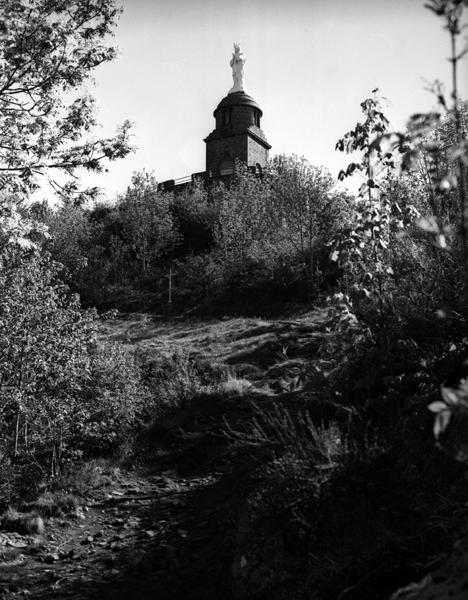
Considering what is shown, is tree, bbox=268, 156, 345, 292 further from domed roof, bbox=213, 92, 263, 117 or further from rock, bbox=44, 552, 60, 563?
rock, bbox=44, 552, 60, 563

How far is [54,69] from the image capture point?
8938 mm

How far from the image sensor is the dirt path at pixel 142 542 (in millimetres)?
5637

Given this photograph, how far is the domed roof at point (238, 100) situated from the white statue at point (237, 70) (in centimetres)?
69

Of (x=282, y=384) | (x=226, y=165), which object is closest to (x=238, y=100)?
(x=226, y=165)

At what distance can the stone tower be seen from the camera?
43219 millimetres

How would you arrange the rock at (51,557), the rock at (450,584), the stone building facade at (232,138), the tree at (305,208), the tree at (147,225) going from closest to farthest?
1. the rock at (450,584)
2. the rock at (51,557)
3. the tree at (305,208)
4. the tree at (147,225)
5. the stone building facade at (232,138)

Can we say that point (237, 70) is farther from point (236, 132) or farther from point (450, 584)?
point (450, 584)

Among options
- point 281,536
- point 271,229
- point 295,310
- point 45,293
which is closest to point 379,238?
point 281,536

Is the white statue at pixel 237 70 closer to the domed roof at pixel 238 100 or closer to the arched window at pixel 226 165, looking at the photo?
the domed roof at pixel 238 100

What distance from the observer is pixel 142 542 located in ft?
22.6

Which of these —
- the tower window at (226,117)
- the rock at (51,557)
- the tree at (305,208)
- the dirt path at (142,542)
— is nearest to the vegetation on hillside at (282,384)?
the dirt path at (142,542)

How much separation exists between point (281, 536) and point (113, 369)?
745 cm

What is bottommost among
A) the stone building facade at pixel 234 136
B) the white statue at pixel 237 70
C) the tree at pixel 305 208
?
the tree at pixel 305 208

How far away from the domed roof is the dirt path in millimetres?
37001
